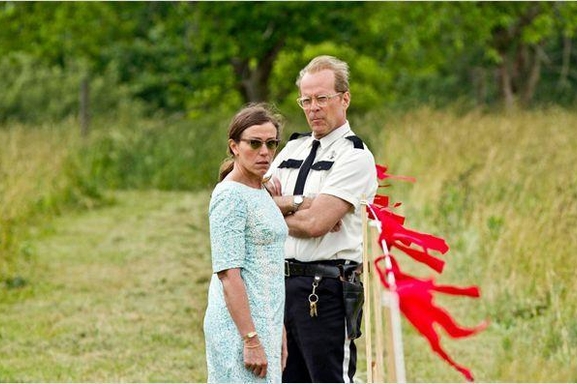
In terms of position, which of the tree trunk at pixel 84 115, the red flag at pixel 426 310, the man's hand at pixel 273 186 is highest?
the tree trunk at pixel 84 115

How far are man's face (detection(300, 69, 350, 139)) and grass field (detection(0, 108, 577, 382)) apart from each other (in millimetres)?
2719

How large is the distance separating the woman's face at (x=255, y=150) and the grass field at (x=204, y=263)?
313 cm

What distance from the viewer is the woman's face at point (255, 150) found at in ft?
14.0

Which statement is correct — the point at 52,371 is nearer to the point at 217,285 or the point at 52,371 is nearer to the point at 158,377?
the point at 158,377

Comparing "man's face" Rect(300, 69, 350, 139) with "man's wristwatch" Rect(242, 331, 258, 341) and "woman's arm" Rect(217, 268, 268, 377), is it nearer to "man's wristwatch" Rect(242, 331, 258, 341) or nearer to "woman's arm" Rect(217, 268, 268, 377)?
"woman's arm" Rect(217, 268, 268, 377)

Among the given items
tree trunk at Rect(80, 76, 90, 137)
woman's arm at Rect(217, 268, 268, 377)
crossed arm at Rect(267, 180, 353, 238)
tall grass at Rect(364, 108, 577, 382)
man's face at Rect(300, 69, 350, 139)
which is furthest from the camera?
tree trunk at Rect(80, 76, 90, 137)

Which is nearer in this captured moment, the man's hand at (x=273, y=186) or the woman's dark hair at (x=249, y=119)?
the woman's dark hair at (x=249, y=119)

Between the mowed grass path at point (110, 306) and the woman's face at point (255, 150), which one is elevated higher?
the woman's face at point (255, 150)

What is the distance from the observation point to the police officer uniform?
15.6 ft

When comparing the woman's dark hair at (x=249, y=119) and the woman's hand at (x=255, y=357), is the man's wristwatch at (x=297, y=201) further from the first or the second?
the woman's hand at (x=255, y=357)

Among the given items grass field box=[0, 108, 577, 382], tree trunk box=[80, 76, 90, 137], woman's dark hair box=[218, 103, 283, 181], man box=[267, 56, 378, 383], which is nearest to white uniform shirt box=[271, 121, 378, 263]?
man box=[267, 56, 378, 383]

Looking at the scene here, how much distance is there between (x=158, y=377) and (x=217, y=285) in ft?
10.6

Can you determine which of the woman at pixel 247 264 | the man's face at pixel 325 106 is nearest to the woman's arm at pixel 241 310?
the woman at pixel 247 264

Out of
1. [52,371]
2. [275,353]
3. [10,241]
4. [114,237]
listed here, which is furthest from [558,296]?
[114,237]
